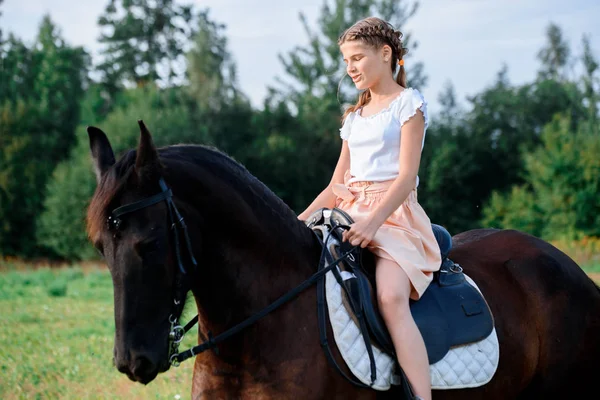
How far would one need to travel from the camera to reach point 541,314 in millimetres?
3773

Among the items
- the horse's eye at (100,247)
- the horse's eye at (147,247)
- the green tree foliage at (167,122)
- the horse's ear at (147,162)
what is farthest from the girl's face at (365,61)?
the green tree foliage at (167,122)

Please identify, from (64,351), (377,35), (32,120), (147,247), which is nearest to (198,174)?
(147,247)

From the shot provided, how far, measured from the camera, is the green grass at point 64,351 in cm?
623

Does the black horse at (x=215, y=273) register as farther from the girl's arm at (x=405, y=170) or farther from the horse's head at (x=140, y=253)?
the girl's arm at (x=405, y=170)

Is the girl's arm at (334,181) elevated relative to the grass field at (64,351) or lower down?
elevated

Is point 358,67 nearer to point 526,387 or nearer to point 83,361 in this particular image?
point 526,387

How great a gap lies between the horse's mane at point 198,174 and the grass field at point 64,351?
577 millimetres

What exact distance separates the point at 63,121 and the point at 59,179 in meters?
7.84

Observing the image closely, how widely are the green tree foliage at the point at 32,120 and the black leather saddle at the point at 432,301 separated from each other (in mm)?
38020

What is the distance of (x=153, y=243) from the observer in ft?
8.10

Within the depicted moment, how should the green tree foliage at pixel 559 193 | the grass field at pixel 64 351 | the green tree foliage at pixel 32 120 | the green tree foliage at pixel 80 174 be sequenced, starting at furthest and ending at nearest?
the green tree foliage at pixel 32 120, the green tree foliage at pixel 80 174, the green tree foliage at pixel 559 193, the grass field at pixel 64 351

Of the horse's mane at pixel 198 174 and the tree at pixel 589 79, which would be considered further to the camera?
the tree at pixel 589 79

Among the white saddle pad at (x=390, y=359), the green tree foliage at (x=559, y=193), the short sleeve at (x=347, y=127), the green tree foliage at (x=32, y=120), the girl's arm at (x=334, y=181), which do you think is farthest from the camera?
the green tree foliage at (x=32, y=120)

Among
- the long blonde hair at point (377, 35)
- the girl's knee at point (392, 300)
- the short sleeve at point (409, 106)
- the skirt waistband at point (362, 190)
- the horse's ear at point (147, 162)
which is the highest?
the long blonde hair at point (377, 35)
